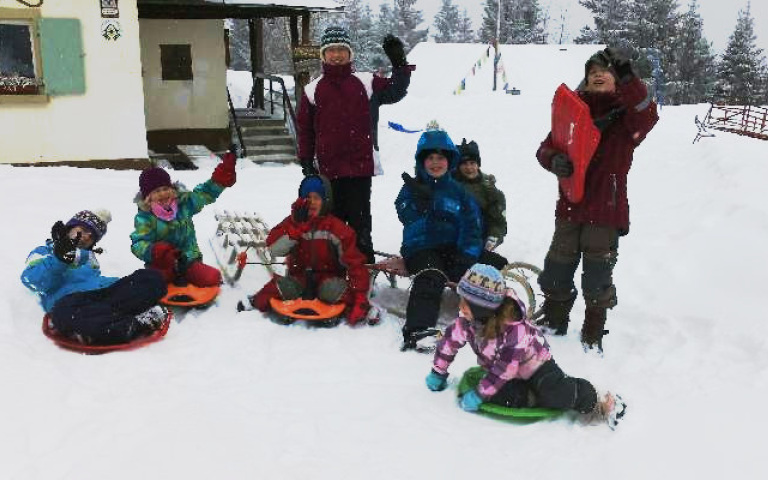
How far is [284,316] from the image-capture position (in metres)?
4.82

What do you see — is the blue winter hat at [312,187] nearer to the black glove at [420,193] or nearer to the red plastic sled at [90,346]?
the black glove at [420,193]

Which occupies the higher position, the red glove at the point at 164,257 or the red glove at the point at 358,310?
the red glove at the point at 164,257

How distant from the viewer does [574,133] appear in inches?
161

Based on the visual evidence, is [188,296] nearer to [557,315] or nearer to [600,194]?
[557,315]

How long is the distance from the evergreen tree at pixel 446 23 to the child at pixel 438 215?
215 ft

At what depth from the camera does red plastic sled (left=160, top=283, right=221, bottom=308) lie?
4.91m

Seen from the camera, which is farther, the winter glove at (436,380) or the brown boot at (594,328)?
the brown boot at (594,328)

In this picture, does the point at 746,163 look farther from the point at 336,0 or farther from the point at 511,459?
the point at 336,0

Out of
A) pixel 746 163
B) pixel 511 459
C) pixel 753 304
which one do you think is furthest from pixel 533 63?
pixel 511 459

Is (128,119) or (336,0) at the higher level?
(336,0)

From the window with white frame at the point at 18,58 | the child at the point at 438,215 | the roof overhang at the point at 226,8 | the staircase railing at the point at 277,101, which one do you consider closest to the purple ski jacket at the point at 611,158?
the child at the point at 438,215

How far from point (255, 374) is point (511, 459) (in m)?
1.63

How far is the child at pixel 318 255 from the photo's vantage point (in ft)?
15.9

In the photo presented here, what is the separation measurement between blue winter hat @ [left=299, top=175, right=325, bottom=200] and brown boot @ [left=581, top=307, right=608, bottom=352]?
2050 millimetres
